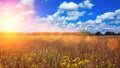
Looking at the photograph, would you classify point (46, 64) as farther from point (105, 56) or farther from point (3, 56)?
point (105, 56)

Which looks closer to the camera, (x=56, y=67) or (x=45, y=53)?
(x=56, y=67)

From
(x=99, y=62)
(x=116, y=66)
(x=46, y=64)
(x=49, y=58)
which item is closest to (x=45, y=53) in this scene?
(x=49, y=58)

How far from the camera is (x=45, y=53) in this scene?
33.4ft

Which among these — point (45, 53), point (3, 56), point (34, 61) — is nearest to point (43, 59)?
point (34, 61)

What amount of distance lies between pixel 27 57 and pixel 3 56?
3.45 feet

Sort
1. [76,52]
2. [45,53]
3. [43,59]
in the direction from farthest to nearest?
1. [76,52]
2. [45,53]
3. [43,59]

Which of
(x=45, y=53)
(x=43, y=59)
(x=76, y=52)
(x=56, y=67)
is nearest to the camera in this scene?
(x=56, y=67)

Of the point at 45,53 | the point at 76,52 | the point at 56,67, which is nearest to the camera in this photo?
the point at 56,67

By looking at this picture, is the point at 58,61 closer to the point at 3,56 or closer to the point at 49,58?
the point at 49,58

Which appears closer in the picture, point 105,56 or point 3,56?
point 3,56

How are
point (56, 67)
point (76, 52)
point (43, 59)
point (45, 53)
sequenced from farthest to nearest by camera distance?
point (76, 52) → point (45, 53) → point (43, 59) → point (56, 67)

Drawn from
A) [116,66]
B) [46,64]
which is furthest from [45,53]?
[116,66]

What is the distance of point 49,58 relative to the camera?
9.45 metres

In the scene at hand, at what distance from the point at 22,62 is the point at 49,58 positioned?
1259mm
